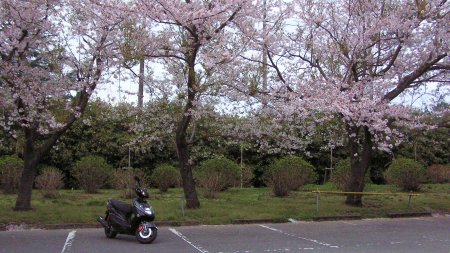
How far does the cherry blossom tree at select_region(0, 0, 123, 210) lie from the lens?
12148 millimetres

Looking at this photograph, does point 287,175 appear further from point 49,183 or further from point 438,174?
point 438,174

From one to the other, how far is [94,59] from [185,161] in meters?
4.01

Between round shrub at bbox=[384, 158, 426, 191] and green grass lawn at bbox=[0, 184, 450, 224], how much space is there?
79 cm

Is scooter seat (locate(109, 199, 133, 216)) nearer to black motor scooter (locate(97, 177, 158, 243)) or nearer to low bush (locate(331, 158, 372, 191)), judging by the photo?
black motor scooter (locate(97, 177, 158, 243))

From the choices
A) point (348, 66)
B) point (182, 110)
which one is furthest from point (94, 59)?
point (348, 66)

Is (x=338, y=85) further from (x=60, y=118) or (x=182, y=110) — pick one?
(x=60, y=118)

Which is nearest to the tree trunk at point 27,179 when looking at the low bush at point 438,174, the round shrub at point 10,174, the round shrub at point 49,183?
the round shrub at point 49,183

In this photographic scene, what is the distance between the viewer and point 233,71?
1382cm

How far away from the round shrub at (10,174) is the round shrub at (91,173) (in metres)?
2.15

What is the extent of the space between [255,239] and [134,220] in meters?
2.69

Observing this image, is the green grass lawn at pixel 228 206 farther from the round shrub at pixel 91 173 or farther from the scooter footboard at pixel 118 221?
the scooter footboard at pixel 118 221

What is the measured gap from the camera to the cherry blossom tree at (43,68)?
12.1 metres

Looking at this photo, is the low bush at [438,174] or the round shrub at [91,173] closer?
the round shrub at [91,173]

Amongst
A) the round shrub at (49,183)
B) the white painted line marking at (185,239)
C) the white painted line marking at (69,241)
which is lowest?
the white painted line marking at (69,241)
